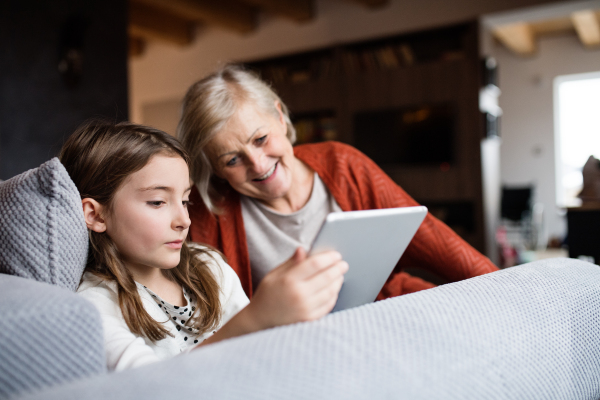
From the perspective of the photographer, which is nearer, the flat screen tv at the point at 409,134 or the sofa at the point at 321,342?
the sofa at the point at 321,342

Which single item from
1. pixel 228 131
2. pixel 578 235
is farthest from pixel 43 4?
pixel 578 235

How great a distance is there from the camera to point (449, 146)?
5.07 meters

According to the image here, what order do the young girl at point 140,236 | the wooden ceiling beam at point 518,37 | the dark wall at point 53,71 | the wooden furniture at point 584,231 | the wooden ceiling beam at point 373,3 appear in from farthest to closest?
the wooden ceiling beam at point 518,37 → the wooden ceiling beam at point 373,3 → the dark wall at point 53,71 → the wooden furniture at point 584,231 → the young girl at point 140,236

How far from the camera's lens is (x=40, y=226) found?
732 millimetres

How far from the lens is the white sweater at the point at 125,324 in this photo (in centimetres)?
67

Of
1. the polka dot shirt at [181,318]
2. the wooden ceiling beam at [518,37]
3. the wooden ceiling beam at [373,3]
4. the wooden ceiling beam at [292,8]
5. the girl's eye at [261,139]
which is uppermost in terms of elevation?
the wooden ceiling beam at [292,8]

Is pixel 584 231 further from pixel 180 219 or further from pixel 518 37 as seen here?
pixel 518 37

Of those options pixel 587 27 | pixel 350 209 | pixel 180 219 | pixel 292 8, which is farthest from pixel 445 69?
pixel 180 219

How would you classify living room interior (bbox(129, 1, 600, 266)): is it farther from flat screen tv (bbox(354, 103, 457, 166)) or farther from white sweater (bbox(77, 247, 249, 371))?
white sweater (bbox(77, 247, 249, 371))

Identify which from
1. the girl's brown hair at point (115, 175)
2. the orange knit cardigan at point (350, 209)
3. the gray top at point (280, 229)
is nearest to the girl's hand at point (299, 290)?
the girl's brown hair at point (115, 175)

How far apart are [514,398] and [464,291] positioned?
152 millimetres

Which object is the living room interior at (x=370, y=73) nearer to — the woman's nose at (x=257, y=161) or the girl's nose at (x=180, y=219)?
the woman's nose at (x=257, y=161)

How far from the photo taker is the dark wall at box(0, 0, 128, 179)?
3.06 metres

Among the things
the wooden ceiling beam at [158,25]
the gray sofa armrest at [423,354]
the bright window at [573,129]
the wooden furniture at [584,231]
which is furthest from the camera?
the bright window at [573,129]
